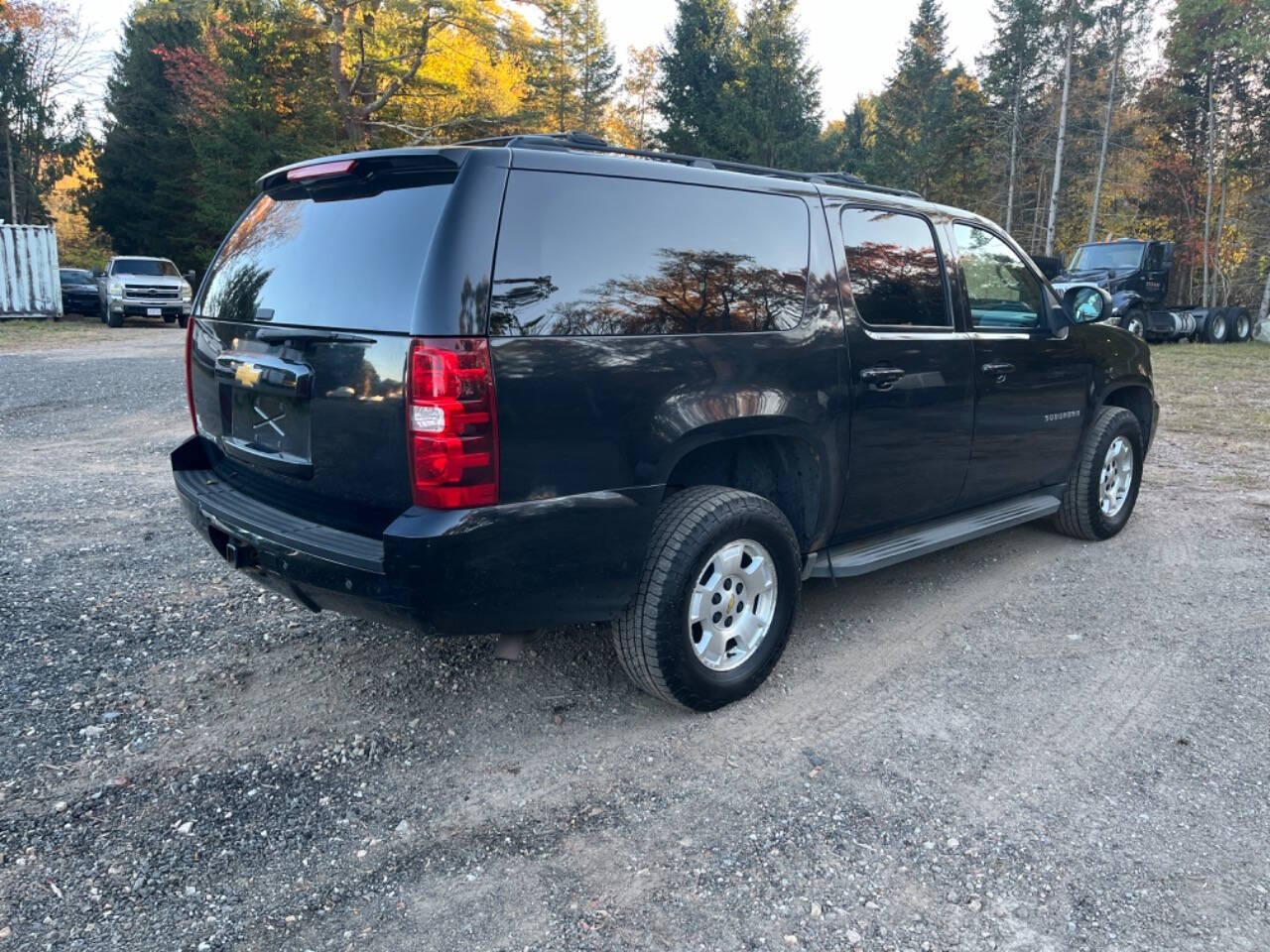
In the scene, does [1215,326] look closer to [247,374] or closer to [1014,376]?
[1014,376]

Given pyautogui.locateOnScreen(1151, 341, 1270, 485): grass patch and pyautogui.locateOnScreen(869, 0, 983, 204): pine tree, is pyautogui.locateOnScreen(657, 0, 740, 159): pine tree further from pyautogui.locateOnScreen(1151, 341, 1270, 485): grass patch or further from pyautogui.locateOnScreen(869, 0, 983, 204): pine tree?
pyautogui.locateOnScreen(1151, 341, 1270, 485): grass patch

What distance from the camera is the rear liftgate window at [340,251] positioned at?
2.73 meters

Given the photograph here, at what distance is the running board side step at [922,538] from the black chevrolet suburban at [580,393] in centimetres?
2

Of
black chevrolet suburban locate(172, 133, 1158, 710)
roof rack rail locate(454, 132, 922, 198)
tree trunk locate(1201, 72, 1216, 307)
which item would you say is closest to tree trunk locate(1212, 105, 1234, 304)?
tree trunk locate(1201, 72, 1216, 307)

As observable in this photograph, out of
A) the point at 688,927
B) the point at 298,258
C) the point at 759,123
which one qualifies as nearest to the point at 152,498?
the point at 298,258

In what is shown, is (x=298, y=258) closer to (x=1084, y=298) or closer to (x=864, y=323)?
(x=864, y=323)

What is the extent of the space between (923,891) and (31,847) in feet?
8.09

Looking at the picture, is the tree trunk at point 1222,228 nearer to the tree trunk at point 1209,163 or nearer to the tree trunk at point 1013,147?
the tree trunk at point 1209,163

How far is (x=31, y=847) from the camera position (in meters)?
2.53

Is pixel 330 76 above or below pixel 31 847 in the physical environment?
above

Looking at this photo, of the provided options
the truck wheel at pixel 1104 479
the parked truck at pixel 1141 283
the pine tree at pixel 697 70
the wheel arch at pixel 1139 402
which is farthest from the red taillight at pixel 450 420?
the pine tree at pixel 697 70

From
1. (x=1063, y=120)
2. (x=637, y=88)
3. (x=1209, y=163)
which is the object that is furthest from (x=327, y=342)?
(x=637, y=88)

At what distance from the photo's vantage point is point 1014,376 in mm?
4488

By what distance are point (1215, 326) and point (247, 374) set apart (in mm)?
23669
